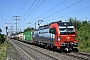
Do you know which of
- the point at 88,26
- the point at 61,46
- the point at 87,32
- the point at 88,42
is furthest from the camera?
the point at 88,26

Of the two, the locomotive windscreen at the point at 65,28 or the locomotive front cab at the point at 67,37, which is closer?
the locomotive front cab at the point at 67,37

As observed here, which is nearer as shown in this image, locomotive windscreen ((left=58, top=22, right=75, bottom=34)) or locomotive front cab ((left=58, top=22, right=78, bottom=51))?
locomotive front cab ((left=58, top=22, right=78, bottom=51))

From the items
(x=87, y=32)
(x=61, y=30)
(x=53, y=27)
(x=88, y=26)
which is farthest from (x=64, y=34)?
(x=88, y=26)

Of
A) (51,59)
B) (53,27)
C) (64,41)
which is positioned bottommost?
(51,59)

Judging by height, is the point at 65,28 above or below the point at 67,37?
above

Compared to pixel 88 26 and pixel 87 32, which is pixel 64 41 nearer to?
pixel 87 32

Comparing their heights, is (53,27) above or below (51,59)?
above

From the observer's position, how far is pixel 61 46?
21969 mm

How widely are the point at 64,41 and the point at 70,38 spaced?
75cm

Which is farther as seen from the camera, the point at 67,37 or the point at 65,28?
the point at 65,28

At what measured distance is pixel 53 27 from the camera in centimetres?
2397

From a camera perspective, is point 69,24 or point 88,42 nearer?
point 69,24

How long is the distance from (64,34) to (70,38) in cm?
76

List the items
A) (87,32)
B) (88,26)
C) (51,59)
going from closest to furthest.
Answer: (51,59) < (87,32) < (88,26)
